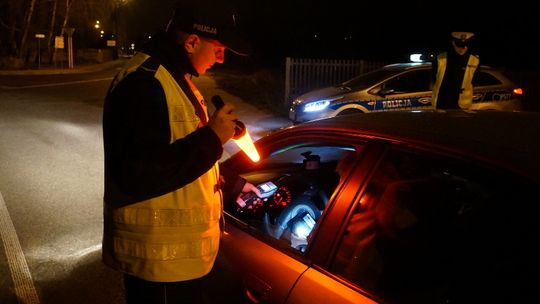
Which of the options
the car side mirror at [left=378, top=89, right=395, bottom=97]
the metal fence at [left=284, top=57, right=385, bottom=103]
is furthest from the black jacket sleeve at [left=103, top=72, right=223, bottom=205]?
the metal fence at [left=284, top=57, right=385, bottom=103]

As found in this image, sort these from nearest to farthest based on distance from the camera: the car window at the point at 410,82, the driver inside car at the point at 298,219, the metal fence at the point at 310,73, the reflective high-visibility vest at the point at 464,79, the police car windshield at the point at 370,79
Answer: the driver inside car at the point at 298,219 → the reflective high-visibility vest at the point at 464,79 → the car window at the point at 410,82 → the police car windshield at the point at 370,79 → the metal fence at the point at 310,73

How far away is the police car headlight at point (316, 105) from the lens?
10.0m

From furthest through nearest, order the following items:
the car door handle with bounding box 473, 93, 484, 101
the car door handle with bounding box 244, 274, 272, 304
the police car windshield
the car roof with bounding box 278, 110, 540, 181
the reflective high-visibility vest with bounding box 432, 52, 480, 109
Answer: the police car windshield
the car door handle with bounding box 473, 93, 484, 101
the reflective high-visibility vest with bounding box 432, 52, 480, 109
the car door handle with bounding box 244, 274, 272, 304
the car roof with bounding box 278, 110, 540, 181

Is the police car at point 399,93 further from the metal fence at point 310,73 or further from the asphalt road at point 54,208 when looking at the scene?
the metal fence at point 310,73

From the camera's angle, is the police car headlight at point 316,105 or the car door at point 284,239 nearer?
the car door at point 284,239

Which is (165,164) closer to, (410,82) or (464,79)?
(464,79)

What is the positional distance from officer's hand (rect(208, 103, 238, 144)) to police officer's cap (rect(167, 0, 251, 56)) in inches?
12.4

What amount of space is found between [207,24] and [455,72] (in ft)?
15.5

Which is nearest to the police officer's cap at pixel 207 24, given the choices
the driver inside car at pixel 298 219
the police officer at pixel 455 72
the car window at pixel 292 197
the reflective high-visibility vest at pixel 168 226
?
the reflective high-visibility vest at pixel 168 226

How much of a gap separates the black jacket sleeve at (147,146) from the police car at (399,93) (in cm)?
751

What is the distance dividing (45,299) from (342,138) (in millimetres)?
2791

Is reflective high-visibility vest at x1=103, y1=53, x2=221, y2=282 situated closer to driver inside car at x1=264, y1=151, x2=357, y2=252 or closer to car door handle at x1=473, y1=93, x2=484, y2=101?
driver inside car at x1=264, y1=151, x2=357, y2=252

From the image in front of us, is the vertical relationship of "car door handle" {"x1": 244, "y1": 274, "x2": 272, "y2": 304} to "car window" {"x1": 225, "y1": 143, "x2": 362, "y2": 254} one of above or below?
below

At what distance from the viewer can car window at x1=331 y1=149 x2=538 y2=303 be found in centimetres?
174
